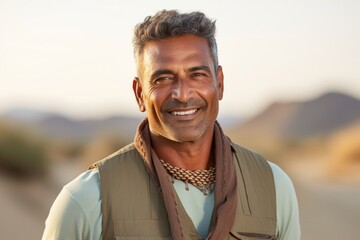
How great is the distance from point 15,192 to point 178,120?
50.0 feet

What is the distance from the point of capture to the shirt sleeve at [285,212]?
3197 millimetres

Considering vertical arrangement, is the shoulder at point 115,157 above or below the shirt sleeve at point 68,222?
above

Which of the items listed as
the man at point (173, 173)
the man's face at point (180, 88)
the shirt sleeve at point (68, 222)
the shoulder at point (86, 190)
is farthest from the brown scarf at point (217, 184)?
the shirt sleeve at point (68, 222)

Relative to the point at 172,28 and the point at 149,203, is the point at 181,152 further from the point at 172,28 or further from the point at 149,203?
the point at 172,28

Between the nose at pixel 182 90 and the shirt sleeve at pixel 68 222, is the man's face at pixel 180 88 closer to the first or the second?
the nose at pixel 182 90

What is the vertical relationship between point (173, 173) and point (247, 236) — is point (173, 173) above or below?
above

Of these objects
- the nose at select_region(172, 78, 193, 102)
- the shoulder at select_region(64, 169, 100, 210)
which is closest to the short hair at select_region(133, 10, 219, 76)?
the nose at select_region(172, 78, 193, 102)

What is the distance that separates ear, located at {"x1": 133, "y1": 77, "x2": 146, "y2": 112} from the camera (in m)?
3.15

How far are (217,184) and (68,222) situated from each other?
619 mm

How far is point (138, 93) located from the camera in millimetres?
3166

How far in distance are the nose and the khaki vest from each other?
39 centimetres

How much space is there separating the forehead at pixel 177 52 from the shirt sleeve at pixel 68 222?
2.07ft

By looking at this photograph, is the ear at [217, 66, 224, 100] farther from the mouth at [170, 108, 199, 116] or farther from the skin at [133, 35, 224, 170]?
the mouth at [170, 108, 199, 116]

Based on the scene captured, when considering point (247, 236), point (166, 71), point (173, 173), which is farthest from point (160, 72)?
point (247, 236)
